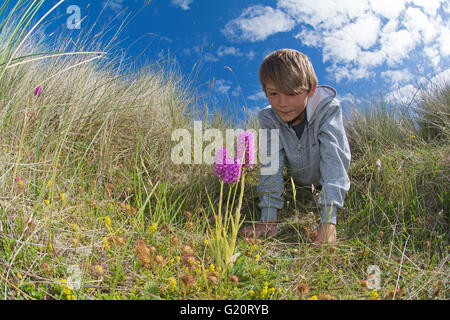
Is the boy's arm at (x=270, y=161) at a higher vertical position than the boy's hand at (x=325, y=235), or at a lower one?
higher

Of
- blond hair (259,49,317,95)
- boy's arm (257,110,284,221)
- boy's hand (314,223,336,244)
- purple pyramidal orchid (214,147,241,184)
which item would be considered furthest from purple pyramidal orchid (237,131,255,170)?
boy's hand (314,223,336,244)

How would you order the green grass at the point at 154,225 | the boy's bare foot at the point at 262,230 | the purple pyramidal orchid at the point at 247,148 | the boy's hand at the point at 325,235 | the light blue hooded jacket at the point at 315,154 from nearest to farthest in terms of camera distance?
the green grass at the point at 154,225, the boy's hand at the point at 325,235, the boy's bare foot at the point at 262,230, the light blue hooded jacket at the point at 315,154, the purple pyramidal orchid at the point at 247,148

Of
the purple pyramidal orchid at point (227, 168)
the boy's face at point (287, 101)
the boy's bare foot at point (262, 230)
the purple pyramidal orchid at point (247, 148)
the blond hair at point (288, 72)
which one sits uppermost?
the blond hair at point (288, 72)

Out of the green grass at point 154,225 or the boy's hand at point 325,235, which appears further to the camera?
the boy's hand at point 325,235

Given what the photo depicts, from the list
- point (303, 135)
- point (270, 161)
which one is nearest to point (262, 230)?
point (270, 161)

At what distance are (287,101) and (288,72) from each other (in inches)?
8.0

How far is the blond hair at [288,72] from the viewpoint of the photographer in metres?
2.09

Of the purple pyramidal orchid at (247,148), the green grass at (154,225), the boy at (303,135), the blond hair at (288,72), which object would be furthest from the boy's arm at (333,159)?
the purple pyramidal orchid at (247,148)

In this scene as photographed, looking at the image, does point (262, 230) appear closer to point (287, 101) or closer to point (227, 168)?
point (227, 168)

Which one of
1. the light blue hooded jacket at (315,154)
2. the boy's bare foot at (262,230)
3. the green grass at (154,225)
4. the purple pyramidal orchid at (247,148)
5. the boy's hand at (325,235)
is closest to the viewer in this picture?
the green grass at (154,225)

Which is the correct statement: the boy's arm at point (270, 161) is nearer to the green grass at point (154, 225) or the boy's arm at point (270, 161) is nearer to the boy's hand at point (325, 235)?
the green grass at point (154, 225)

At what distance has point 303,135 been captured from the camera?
97.7 inches
